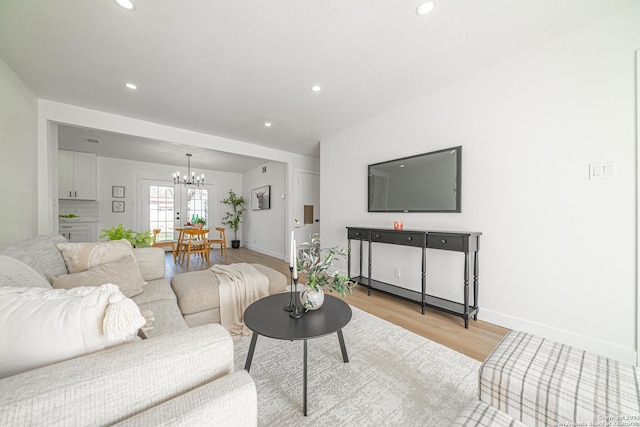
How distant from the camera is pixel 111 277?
1.68 metres

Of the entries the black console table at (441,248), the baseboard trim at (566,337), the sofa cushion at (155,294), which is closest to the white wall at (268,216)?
the black console table at (441,248)

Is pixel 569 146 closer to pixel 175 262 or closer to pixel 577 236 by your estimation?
pixel 577 236

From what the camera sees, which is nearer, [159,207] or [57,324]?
[57,324]

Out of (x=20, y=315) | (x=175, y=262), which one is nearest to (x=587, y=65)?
(x=20, y=315)

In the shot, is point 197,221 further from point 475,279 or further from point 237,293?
point 475,279

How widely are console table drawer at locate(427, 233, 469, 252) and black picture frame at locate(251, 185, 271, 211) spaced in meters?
4.31

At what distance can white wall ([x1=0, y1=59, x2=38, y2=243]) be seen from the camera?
2.02 m

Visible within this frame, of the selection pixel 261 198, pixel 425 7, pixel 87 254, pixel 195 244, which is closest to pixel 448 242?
pixel 425 7

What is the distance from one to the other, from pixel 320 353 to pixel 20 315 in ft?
5.21

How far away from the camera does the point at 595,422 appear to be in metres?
0.76

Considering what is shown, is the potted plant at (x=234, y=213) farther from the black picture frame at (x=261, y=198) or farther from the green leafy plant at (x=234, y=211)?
the black picture frame at (x=261, y=198)

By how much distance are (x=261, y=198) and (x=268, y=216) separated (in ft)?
1.94

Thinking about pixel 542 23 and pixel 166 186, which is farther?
pixel 166 186

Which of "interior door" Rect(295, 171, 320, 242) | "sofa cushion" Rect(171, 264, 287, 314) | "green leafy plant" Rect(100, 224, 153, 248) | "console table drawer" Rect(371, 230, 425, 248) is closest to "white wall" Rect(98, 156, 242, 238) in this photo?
"interior door" Rect(295, 171, 320, 242)
